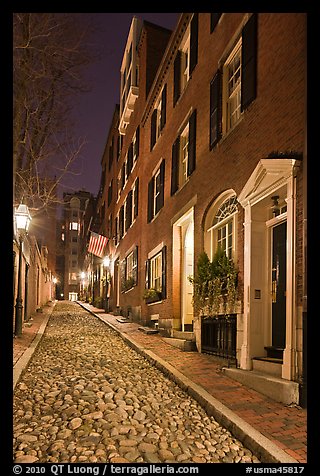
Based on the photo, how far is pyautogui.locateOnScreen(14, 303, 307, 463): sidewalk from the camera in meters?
4.29

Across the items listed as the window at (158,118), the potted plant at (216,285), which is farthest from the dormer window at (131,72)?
the potted plant at (216,285)

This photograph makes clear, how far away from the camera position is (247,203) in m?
7.84

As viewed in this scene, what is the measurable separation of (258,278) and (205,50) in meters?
6.62

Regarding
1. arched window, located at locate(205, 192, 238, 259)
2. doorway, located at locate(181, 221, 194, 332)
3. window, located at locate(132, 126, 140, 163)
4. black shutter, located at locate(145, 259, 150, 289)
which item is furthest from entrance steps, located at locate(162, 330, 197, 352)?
window, located at locate(132, 126, 140, 163)

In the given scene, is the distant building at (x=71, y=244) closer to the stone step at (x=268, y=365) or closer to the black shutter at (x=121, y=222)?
the black shutter at (x=121, y=222)

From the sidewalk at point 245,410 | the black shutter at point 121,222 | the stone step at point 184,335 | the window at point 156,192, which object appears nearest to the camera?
the sidewalk at point 245,410

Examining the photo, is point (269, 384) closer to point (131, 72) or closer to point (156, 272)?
point (156, 272)

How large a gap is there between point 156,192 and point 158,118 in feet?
10.2

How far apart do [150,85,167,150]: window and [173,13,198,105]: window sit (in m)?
1.68

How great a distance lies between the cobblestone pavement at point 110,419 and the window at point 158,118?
10.3 meters

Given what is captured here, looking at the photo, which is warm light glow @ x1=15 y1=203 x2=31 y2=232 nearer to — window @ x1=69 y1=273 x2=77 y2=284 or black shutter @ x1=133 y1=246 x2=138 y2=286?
black shutter @ x1=133 y1=246 x2=138 y2=286

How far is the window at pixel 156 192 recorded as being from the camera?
15309 millimetres

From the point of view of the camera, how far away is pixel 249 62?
7988 mm
